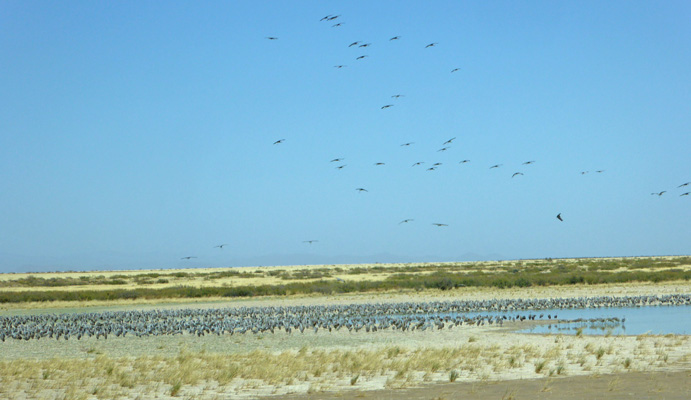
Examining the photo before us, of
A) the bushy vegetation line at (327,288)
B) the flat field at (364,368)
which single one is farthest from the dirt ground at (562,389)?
the bushy vegetation line at (327,288)

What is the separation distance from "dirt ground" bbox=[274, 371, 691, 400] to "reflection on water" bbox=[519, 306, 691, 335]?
10.5 metres

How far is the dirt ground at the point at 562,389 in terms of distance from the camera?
14781 mm

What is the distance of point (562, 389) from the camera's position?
15.7m

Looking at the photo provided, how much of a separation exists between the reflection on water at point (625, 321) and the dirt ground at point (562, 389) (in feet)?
34.6

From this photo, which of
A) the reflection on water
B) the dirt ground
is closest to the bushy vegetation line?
the reflection on water

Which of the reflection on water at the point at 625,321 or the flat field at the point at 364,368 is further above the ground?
the flat field at the point at 364,368

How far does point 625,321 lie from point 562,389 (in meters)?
18.5

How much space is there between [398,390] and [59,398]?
7.24 m

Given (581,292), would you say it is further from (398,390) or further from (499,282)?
(398,390)

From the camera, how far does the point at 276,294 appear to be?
63.0m

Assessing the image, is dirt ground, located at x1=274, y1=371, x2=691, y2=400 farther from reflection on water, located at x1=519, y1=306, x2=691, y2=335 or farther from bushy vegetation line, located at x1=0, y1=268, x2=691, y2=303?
bushy vegetation line, located at x1=0, y1=268, x2=691, y2=303

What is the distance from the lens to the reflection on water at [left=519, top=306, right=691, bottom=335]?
28714mm

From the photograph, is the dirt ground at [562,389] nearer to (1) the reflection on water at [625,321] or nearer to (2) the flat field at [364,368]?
(2) the flat field at [364,368]

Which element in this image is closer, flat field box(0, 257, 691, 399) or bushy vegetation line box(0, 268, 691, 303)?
flat field box(0, 257, 691, 399)
